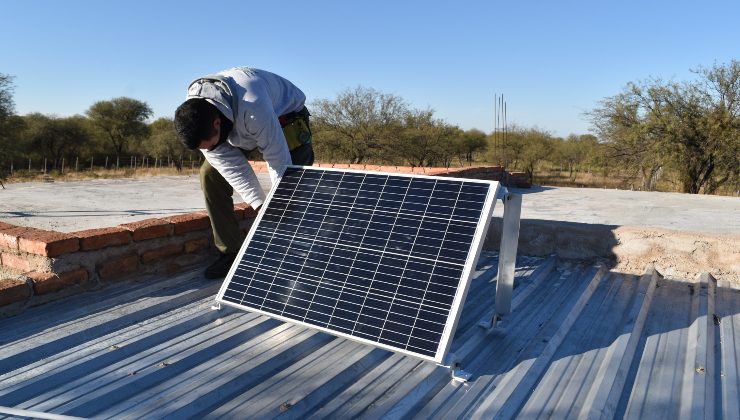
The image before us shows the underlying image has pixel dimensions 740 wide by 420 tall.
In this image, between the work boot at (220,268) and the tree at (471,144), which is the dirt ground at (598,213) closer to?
the work boot at (220,268)

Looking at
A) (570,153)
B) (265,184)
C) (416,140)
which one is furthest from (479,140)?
(265,184)

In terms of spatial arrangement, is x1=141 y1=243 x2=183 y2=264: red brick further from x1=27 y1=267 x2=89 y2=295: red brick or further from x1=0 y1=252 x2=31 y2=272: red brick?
x1=0 y1=252 x2=31 y2=272: red brick

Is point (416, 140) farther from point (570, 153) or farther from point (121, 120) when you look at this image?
point (121, 120)

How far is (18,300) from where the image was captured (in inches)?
123

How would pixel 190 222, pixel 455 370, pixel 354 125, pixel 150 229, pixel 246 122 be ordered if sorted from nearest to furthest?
pixel 455 370, pixel 246 122, pixel 150 229, pixel 190 222, pixel 354 125

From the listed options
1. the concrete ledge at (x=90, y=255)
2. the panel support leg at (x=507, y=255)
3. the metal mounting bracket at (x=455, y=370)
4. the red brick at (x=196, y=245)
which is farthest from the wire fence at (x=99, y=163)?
the metal mounting bracket at (x=455, y=370)

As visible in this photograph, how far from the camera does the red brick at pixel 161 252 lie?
154 inches

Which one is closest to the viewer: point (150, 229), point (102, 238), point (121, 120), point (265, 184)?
point (102, 238)

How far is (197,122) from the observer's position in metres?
3.25

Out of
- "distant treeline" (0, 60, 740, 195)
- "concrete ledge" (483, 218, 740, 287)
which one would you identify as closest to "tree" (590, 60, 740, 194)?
"distant treeline" (0, 60, 740, 195)

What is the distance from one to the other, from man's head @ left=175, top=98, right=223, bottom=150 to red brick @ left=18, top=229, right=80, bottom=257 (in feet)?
3.53

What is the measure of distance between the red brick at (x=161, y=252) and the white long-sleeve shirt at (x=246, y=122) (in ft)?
2.65

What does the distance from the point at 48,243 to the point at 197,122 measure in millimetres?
1295

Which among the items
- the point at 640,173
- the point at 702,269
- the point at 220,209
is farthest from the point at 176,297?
the point at 640,173
